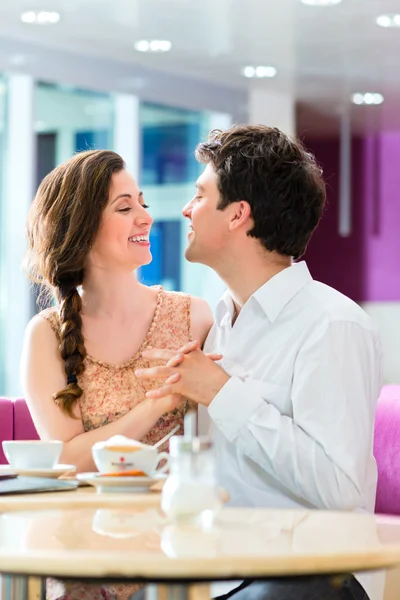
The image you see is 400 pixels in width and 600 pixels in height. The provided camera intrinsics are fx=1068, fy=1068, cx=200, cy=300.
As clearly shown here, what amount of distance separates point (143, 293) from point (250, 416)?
0.85 meters

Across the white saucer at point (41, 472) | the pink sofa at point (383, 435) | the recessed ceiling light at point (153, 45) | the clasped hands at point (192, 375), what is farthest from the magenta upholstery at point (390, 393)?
the recessed ceiling light at point (153, 45)

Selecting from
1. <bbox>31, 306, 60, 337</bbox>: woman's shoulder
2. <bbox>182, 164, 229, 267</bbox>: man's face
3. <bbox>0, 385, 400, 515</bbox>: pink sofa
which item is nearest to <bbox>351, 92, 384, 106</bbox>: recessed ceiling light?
<bbox>0, 385, 400, 515</bbox>: pink sofa

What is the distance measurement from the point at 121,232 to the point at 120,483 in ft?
2.89

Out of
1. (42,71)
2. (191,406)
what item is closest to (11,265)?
(42,71)

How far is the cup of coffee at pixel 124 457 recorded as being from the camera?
5.65 ft

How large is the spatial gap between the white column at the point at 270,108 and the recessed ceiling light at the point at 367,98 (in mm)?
532

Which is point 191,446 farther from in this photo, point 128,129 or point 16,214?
point 128,129

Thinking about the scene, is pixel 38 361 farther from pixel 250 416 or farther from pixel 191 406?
A: pixel 250 416

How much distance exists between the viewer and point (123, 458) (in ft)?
5.66

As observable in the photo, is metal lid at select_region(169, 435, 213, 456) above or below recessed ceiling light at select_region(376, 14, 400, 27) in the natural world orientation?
below

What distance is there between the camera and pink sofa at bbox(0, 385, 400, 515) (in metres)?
2.99

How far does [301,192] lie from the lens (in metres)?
2.03

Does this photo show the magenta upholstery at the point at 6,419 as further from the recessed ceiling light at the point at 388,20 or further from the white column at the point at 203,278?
the white column at the point at 203,278

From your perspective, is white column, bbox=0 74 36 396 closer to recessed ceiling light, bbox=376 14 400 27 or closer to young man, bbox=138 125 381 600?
recessed ceiling light, bbox=376 14 400 27
